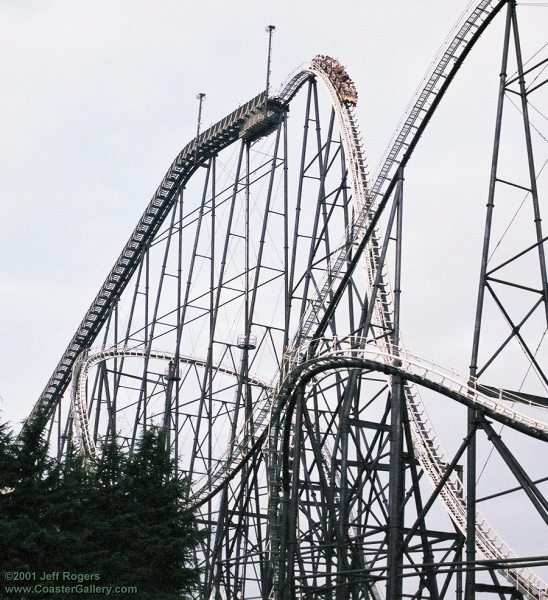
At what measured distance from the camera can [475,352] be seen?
1473cm

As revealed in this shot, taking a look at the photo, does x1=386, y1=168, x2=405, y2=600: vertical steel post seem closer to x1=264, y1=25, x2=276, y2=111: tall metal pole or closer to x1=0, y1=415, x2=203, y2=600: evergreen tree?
x1=0, y1=415, x2=203, y2=600: evergreen tree

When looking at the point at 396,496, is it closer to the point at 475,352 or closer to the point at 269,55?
the point at 475,352

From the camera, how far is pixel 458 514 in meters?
18.2

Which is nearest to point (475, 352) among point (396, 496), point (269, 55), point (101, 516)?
point (396, 496)

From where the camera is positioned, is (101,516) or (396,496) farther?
(101,516)

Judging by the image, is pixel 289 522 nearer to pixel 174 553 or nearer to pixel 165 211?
pixel 174 553

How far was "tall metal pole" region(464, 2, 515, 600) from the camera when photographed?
13578 millimetres

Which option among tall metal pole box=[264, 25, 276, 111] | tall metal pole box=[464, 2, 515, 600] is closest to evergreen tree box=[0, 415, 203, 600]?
tall metal pole box=[464, 2, 515, 600]

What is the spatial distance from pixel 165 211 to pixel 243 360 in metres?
7.51

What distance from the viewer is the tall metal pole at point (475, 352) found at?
1358 cm

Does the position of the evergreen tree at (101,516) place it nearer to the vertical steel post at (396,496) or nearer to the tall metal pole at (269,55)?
the vertical steel post at (396,496)

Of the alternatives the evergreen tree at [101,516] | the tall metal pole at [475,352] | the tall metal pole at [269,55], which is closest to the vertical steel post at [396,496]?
the tall metal pole at [475,352]

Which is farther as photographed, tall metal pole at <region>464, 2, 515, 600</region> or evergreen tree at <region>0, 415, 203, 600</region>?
evergreen tree at <region>0, 415, 203, 600</region>

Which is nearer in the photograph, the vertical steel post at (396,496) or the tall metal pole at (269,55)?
the vertical steel post at (396,496)
